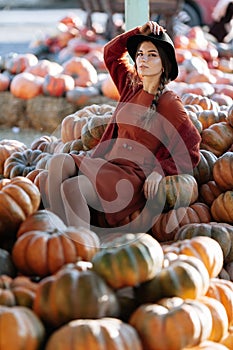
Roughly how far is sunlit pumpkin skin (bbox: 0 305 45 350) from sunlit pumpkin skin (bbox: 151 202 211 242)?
1.33m

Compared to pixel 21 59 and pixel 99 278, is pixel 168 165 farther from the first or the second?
pixel 21 59

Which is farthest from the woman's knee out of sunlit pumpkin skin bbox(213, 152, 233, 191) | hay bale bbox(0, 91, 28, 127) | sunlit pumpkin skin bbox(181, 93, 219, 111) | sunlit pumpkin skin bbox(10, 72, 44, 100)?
hay bale bbox(0, 91, 28, 127)

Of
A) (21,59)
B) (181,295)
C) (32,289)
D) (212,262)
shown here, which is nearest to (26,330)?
(32,289)

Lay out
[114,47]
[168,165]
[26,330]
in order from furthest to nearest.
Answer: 1. [114,47]
2. [168,165]
3. [26,330]

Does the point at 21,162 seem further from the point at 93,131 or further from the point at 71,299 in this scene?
the point at 71,299

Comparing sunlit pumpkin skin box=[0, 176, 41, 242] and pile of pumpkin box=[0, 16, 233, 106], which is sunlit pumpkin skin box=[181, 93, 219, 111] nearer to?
pile of pumpkin box=[0, 16, 233, 106]

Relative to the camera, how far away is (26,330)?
177 cm

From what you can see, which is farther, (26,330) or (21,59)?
(21,59)

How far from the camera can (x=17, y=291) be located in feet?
6.49

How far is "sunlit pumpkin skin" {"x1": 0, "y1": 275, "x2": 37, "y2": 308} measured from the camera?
1918mm

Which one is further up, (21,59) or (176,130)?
(176,130)

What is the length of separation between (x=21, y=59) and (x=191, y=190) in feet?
18.2

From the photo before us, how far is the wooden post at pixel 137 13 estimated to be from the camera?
4.70m

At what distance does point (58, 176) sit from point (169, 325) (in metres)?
1.20
